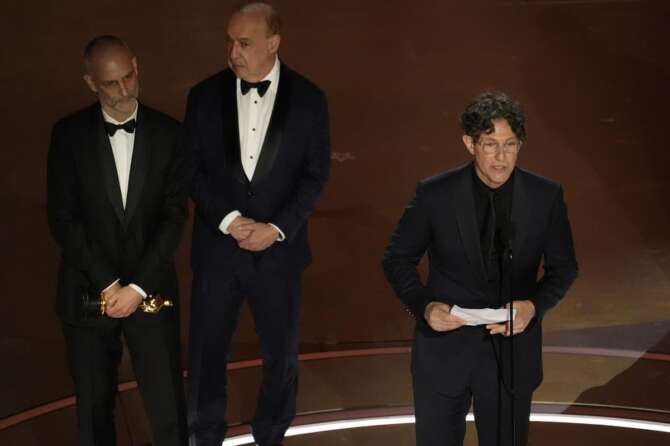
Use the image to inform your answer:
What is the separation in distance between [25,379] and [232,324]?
1.70 meters

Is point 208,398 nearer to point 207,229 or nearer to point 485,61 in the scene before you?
point 207,229

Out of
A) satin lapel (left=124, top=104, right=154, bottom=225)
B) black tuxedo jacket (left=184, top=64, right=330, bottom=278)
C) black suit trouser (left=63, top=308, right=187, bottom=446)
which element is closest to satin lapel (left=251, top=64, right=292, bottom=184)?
black tuxedo jacket (left=184, top=64, right=330, bottom=278)

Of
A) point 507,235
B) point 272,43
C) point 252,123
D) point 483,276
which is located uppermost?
point 272,43

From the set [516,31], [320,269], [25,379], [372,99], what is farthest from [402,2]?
[25,379]

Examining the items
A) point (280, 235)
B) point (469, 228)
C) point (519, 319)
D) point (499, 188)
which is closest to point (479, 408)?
point (519, 319)

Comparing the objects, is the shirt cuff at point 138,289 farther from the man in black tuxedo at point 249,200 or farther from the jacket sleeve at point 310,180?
the jacket sleeve at point 310,180

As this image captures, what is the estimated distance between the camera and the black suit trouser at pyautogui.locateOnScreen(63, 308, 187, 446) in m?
4.11

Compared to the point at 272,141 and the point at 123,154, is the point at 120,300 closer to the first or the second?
the point at 123,154

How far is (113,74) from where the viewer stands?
400 centimetres

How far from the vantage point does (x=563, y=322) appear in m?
6.38

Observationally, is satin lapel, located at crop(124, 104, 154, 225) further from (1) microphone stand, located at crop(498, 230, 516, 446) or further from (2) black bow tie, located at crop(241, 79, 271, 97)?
(1) microphone stand, located at crop(498, 230, 516, 446)

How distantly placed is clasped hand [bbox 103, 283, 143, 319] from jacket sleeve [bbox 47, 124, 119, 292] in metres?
0.04

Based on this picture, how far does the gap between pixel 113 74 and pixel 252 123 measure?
26.0 inches

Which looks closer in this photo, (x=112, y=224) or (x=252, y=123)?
(x=112, y=224)
